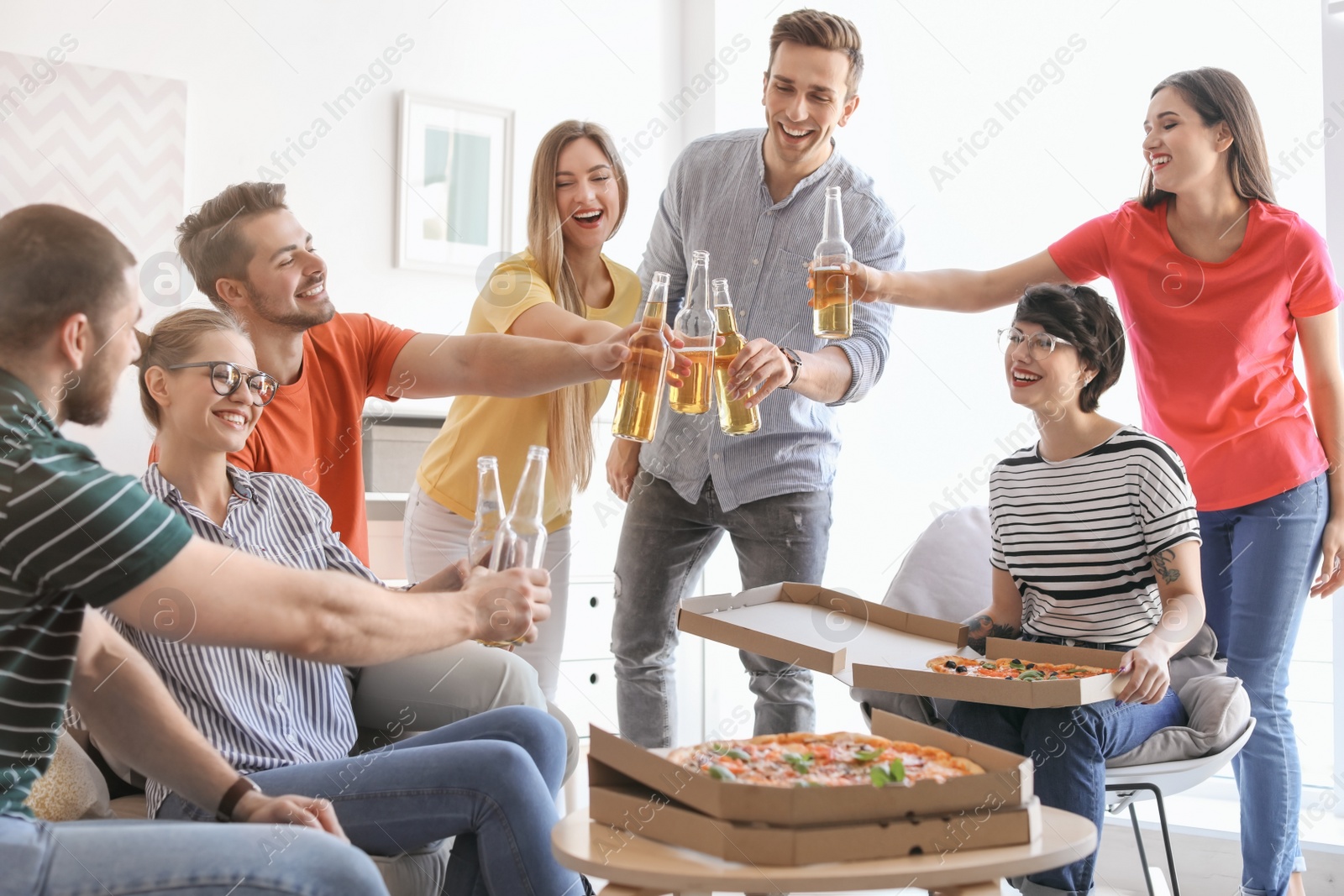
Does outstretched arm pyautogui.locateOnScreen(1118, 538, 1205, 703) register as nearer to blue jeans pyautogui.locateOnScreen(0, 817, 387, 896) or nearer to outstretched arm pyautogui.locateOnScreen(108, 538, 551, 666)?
outstretched arm pyautogui.locateOnScreen(108, 538, 551, 666)

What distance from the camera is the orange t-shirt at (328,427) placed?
6.48 feet

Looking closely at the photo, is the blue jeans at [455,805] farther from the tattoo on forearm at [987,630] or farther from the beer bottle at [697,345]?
the tattoo on forearm at [987,630]

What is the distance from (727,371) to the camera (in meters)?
2.08

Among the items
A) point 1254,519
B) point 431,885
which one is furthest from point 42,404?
point 1254,519

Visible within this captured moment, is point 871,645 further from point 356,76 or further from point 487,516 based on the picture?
point 356,76

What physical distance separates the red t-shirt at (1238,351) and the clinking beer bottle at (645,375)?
1093 millimetres

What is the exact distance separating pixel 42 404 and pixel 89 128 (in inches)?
104

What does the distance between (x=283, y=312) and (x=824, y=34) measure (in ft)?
4.07

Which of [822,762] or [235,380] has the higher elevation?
[235,380]

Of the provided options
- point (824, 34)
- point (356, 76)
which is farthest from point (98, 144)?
point (824, 34)

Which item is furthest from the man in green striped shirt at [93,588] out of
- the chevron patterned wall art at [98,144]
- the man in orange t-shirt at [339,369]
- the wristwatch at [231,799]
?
the chevron patterned wall art at [98,144]

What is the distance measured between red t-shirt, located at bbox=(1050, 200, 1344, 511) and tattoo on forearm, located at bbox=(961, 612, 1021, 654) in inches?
19.7

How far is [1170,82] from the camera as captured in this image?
2.31 metres

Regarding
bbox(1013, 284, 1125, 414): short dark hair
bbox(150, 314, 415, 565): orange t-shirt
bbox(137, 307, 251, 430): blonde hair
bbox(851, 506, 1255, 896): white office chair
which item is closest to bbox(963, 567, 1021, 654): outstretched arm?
bbox(851, 506, 1255, 896): white office chair
